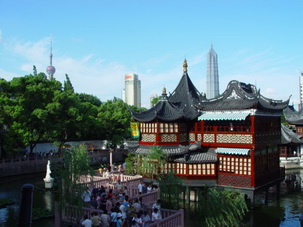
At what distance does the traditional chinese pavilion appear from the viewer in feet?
83.9

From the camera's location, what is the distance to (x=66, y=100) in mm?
46781

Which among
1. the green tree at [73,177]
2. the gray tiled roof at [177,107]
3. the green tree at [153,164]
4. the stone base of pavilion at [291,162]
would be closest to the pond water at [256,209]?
the green tree at [153,164]

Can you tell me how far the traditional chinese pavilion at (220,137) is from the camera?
83.9 ft

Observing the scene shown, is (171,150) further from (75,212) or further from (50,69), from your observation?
(50,69)

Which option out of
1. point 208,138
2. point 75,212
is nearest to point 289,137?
point 208,138

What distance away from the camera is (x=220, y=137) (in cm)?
2700

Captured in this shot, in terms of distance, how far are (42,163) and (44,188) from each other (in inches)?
502

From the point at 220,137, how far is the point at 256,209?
6258 mm

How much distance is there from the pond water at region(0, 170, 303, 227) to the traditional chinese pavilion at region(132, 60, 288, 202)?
1.80 m

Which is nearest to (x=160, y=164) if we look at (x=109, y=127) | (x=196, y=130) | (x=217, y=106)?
(x=196, y=130)

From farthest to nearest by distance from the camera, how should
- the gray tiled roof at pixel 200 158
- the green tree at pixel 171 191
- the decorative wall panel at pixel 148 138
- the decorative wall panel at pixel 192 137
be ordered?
1. the decorative wall panel at pixel 192 137
2. the decorative wall panel at pixel 148 138
3. the gray tiled roof at pixel 200 158
4. the green tree at pixel 171 191

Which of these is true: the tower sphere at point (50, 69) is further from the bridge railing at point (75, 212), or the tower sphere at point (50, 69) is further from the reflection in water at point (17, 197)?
the bridge railing at point (75, 212)

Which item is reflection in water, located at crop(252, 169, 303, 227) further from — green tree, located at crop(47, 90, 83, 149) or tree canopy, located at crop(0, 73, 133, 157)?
green tree, located at crop(47, 90, 83, 149)

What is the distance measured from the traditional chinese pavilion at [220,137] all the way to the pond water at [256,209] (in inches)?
70.7
